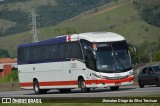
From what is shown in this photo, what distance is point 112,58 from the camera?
3603cm

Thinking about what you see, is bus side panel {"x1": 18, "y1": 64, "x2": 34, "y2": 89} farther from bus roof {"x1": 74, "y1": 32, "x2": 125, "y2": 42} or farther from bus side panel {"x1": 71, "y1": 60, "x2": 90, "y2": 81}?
bus roof {"x1": 74, "y1": 32, "x2": 125, "y2": 42}

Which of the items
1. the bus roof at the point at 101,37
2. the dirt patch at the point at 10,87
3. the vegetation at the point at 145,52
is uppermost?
the vegetation at the point at 145,52

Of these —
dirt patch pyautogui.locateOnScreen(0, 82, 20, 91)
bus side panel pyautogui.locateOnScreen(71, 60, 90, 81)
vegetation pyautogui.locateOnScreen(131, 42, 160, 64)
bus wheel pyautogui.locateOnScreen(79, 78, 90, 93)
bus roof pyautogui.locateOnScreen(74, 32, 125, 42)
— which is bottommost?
bus wheel pyautogui.locateOnScreen(79, 78, 90, 93)

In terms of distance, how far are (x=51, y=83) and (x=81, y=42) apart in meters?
4.99

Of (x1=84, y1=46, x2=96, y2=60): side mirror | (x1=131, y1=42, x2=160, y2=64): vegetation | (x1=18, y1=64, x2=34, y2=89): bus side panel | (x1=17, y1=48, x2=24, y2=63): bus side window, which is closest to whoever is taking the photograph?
(x1=84, y1=46, x2=96, y2=60): side mirror

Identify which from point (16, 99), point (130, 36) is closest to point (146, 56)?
point (130, 36)

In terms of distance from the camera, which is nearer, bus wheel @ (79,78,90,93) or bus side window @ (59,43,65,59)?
bus wheel @ (79,78,90,93)

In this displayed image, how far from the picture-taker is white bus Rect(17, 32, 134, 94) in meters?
36.1

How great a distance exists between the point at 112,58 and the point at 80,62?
7.62ft

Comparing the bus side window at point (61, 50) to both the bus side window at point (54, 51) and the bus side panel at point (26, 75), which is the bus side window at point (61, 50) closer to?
the bus side window at point (54, 51)

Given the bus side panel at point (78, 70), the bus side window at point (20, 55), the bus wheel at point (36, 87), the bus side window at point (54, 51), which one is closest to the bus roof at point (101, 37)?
the bus side panel at point (78, 70)

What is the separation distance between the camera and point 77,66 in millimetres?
37688

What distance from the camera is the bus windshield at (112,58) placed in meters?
36.0

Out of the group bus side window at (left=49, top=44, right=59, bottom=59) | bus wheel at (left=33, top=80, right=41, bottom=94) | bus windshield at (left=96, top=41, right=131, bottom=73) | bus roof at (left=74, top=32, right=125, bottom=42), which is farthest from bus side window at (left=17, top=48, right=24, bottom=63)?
bus windshield at (left=96, top=41, right=131, bottom=73)
